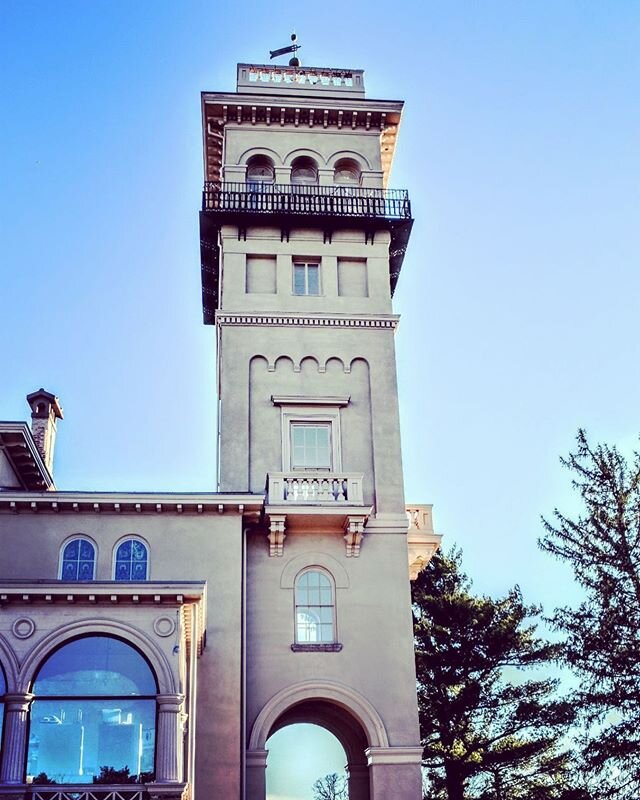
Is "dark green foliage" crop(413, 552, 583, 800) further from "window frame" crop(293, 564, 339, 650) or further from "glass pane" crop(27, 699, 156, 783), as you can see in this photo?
"glass pane" crop(27, 699, 156, 783)

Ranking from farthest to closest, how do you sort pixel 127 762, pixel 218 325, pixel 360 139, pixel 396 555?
pixel 360 139 → pixel 218 325 → pixel 396 555 → pixel 127 762

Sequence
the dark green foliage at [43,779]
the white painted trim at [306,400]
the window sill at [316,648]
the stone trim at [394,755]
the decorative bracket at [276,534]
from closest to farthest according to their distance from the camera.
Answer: the dark green foliage at [43,779] < the stone trim at [394,755] < the window sill at [316,648] < the decorative bracket at [276,534] < the white painted trim at [306,400]

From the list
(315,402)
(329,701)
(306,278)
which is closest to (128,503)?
(315,402)

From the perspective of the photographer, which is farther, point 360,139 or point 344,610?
point 360,139

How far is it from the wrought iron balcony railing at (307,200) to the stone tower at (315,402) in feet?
0.20

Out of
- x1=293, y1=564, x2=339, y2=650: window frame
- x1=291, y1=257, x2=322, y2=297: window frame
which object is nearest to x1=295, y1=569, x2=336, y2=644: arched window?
x1=293, y1=564, x2=339, y2=650: window frame

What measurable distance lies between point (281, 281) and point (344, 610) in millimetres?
10863

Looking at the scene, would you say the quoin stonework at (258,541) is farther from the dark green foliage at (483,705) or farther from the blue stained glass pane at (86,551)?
the dark green foliage at (483,705)

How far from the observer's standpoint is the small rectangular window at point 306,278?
3259cm

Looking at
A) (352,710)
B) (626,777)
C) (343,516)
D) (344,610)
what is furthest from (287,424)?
(626,777)

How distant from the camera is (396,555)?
28.4 meters

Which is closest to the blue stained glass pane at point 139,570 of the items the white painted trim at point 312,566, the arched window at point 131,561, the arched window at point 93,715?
the arched window at point 131,561

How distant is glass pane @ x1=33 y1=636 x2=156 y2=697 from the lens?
→ 2108 cm

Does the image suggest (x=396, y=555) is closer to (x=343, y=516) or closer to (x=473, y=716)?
(x=343, y=516)
